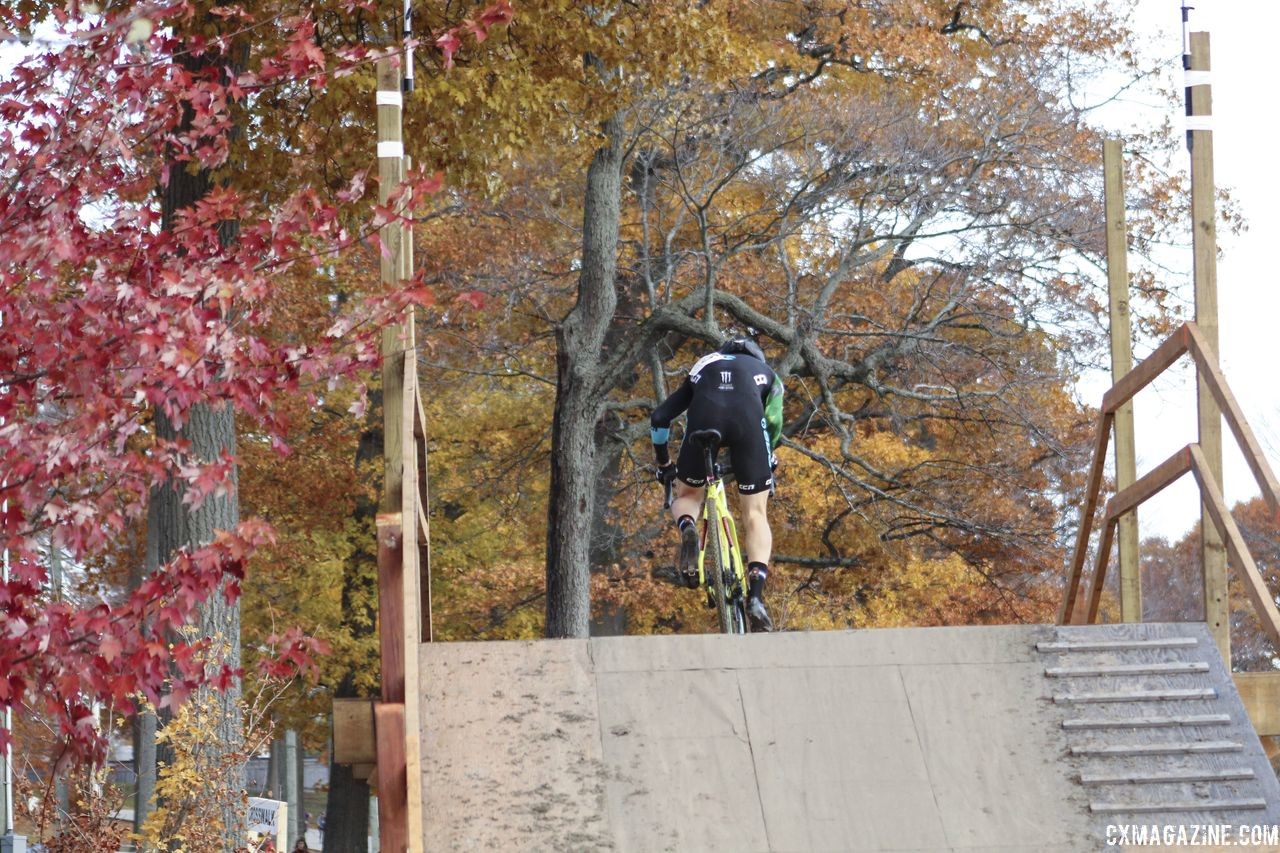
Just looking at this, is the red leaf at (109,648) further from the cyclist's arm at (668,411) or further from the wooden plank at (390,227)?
the cyclist's arm at (668,411)

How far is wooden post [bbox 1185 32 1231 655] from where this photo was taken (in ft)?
27.4

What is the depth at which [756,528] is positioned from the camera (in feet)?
31.0

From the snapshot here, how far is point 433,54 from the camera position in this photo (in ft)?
48.8

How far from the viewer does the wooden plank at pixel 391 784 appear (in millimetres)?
6148

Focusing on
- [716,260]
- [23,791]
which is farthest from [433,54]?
[23,791]

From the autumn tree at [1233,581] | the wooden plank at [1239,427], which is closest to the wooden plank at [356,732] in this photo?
the wooden plank at [1239,427]

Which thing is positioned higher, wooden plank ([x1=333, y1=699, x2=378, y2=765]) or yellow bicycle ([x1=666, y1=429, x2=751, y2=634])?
yellow bicycle ([x1=666, y1=429, x2=751, y2=634])

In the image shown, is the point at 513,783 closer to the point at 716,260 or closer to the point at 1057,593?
the point at 716,260

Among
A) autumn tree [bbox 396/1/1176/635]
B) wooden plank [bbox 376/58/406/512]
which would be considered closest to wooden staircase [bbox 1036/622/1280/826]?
wooden plank [bbox 376/58/406/512]

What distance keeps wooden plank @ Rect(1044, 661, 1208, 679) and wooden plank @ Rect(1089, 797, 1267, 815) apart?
789mm

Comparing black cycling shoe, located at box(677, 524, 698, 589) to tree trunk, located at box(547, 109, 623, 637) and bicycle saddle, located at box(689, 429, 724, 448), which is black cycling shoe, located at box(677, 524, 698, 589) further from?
tree trunk, located at box(547, 109, 623, 637)

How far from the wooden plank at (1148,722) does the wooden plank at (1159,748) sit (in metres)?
0.10

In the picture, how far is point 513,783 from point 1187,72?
210 inches

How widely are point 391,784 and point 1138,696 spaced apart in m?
3.49
